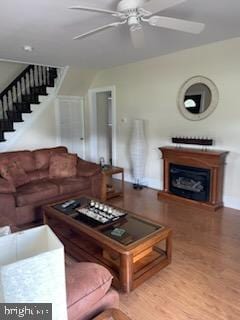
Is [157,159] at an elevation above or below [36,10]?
below

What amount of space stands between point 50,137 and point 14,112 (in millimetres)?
980

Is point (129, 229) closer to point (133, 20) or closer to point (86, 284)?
point (86, 284)

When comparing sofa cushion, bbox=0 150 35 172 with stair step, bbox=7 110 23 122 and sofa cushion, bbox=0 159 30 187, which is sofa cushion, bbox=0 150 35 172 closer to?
sofa cushion, bbox=0 159 30 187

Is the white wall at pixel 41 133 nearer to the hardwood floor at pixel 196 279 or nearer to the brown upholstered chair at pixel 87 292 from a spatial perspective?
the hardwood floor at pixel 196 279

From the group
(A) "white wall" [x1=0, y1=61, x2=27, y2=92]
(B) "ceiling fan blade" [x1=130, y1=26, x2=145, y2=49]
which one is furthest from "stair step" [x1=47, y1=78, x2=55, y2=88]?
(B) "ceiling fan blade" [x1=130, y1=26, x2=145, y2=49]

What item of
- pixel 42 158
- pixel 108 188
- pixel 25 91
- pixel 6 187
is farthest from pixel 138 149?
pixel 25 91

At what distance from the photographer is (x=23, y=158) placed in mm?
4297

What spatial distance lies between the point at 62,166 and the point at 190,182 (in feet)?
7.36

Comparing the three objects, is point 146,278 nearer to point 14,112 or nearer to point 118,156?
point 118,156

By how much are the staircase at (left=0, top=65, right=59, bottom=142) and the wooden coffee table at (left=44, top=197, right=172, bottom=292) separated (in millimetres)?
3419

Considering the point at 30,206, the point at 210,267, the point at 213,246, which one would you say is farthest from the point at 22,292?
the point at 30,206

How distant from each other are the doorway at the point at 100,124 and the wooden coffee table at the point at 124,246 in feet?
12.6

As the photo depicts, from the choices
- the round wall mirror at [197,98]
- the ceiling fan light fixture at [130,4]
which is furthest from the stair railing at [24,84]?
the ceiling fan light fixture at [130,4]

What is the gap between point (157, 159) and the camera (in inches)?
203
